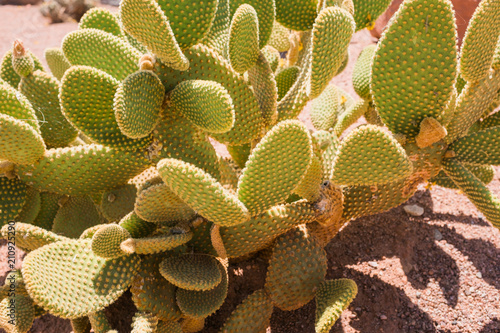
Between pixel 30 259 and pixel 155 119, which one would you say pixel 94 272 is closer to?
pixel 30 259

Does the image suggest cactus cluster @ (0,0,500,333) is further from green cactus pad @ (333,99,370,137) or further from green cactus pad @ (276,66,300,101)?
green cactus pad @ (333,99,370,137)

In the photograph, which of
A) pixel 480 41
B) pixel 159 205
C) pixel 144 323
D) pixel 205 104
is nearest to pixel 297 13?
pixel 480 41

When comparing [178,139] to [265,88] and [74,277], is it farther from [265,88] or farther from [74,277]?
[74,277]

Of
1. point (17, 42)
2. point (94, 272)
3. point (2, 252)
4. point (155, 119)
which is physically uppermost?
point (17, 42)

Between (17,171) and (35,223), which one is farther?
Answer: (35,223)

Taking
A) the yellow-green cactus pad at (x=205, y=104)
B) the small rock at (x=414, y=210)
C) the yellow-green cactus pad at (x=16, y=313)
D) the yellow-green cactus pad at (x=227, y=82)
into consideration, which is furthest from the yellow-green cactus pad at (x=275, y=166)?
the small rock at (x=414, y=210)

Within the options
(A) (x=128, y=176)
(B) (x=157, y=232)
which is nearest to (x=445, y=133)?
(B) (x=157, y=232)

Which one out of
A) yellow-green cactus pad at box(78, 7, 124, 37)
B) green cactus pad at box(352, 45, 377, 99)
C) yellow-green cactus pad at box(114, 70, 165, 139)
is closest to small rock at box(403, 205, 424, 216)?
green cactus pad at box(352, 45, 377, 99)
